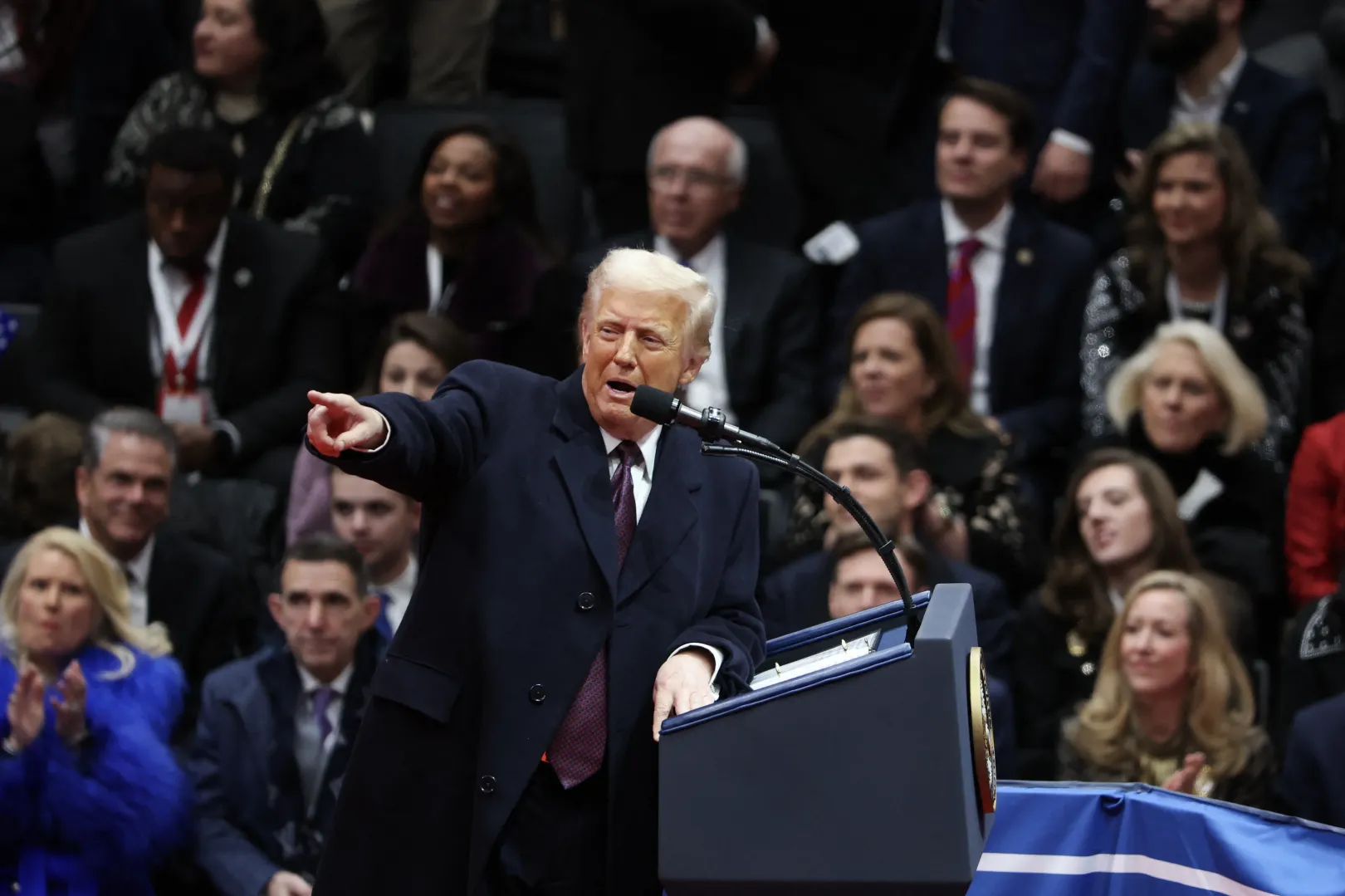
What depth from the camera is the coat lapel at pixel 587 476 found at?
10.3 feet

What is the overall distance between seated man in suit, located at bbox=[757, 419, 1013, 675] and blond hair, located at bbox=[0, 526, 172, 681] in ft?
5.24

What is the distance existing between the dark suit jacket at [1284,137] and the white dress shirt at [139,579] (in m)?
3.70

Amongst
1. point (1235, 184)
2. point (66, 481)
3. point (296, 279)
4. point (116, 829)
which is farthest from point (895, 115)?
point (116, 829)

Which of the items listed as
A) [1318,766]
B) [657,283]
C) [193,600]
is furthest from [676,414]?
[193,600]

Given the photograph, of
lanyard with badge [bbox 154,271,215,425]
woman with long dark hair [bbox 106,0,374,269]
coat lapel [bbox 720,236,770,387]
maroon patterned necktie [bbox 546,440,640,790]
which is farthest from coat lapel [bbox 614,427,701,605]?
woman with long dark hair [bbox 106,0,374,269]

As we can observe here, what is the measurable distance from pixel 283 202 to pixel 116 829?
3138mm

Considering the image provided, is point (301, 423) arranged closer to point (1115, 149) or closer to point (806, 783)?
point (1115, 149)

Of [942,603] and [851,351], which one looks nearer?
[942,603]

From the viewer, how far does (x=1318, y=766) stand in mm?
4688

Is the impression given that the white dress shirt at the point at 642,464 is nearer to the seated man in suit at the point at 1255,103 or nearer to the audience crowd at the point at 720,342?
the audience crowd at the point at 720,342

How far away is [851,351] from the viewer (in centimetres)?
634

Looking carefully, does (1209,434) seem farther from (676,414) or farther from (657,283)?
(676,414)

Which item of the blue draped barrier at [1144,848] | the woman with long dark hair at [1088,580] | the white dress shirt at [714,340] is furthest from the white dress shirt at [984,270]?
the blue draped barrier at [1144,848]

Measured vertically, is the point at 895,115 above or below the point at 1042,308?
above
